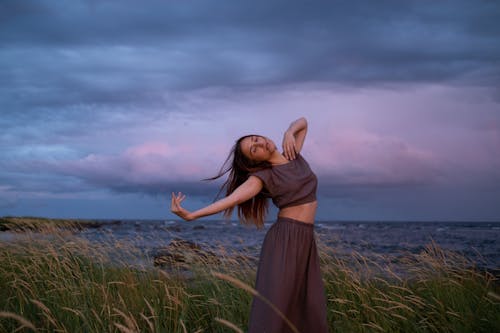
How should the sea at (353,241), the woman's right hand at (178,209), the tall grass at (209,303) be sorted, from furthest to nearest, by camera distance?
the sea at (353,241)
the tall grass at (209,303)
the woman's right hand at (178,209)

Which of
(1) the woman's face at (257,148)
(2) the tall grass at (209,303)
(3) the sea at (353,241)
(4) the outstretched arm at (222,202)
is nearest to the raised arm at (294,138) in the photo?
(1) the woman's face at (257,148)

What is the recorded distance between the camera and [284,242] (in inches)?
132

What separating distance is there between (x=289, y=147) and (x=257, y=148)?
0.30m

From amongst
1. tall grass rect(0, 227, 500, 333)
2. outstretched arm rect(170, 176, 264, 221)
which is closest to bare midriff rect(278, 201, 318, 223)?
outstretched arm rect(170, 176, 264, 221)

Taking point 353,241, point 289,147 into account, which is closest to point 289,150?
point 289,147

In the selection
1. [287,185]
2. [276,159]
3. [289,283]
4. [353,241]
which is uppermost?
[276,159]

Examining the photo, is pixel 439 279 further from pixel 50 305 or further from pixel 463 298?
pixel 50 305

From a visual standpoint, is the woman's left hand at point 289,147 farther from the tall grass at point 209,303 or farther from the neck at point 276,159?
the tall grass at point 209,303

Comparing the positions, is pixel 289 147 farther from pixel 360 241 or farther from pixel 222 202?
pixel 360 241

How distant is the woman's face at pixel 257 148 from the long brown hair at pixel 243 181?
0.04 metres

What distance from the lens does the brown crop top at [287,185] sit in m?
3.40

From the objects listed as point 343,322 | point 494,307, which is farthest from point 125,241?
point 494,307

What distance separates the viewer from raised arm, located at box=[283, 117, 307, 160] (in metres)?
3.64

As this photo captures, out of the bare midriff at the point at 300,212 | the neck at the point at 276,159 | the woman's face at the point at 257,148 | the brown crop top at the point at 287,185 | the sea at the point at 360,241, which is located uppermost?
the woman's face at the point at 257,148
